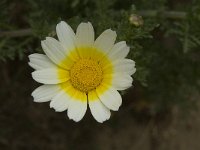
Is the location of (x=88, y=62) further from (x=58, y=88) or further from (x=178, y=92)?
(x=178, y=92)

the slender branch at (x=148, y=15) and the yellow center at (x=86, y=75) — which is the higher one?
the yellow center at (x=86, y=75)

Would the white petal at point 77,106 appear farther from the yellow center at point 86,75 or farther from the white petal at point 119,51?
the white petal at point 119,51

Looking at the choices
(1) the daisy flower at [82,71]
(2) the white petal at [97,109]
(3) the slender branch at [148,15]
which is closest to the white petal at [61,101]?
(1) the daisy flower at [82,71]

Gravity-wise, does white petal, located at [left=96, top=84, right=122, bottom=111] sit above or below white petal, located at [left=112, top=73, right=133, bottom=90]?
below

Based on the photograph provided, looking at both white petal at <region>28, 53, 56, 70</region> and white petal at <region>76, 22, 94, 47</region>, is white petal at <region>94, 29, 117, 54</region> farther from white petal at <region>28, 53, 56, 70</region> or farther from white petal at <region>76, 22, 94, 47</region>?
white petal at <region>28, 53, 56, 70</region>

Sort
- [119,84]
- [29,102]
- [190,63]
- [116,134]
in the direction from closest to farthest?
[119,84] < [190,63] < [29,102] < [116,134]

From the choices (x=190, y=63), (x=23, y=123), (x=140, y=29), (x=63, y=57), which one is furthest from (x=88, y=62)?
(x=23, y=123)

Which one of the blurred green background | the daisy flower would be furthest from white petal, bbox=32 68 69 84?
the blurred green background

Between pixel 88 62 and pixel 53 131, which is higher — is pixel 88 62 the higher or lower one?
the higher one
